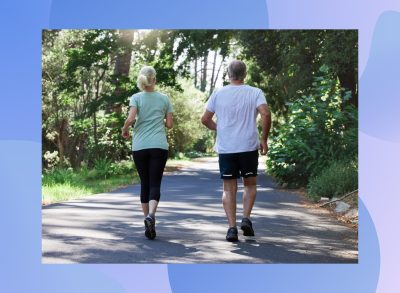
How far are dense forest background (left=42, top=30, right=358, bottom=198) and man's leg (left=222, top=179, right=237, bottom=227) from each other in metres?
0.88

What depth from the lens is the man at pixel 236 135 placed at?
4.74 metres

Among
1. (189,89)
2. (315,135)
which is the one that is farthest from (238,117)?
(315,135)

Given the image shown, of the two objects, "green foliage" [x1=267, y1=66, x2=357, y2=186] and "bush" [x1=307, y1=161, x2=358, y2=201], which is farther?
"green foliage" [x1=267, y1=66, x2=357, y2=186]

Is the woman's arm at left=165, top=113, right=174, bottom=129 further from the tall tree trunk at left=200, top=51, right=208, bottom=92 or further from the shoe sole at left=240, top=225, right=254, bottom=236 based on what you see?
the tall tree trunk at left=200, top=51, right=208, bottom=92

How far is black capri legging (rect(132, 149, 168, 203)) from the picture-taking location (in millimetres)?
4867

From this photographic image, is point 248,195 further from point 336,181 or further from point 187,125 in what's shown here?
point 187,125

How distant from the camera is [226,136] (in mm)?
4773

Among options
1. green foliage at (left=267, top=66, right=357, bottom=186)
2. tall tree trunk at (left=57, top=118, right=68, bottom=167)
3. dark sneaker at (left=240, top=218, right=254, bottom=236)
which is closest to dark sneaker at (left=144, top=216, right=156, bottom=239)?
dark sneaker at (left=240, top=218, right=254, bottom=236)
